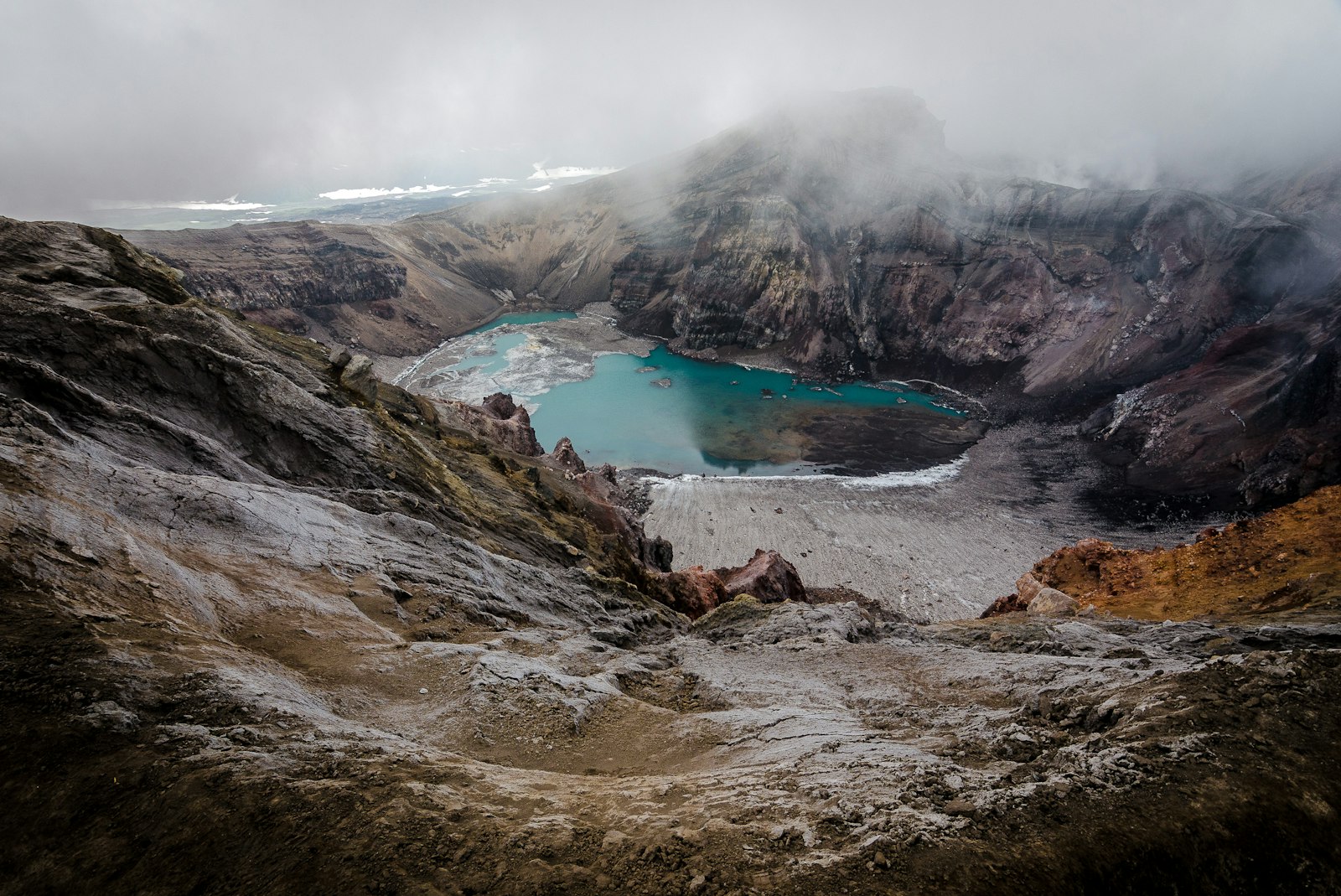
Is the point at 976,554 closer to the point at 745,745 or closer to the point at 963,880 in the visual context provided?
the point at 745,745

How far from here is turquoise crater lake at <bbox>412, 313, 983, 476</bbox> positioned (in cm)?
6750

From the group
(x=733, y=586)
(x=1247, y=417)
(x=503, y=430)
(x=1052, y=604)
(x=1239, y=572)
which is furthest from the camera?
(x=1247, y=417)

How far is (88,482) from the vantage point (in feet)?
30.6

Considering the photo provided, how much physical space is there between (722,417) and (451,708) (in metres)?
73.6

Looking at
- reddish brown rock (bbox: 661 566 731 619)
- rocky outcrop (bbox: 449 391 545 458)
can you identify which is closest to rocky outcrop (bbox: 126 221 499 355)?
rocky outcrop (bbox: 449 391 545 458)

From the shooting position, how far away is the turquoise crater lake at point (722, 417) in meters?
67.5

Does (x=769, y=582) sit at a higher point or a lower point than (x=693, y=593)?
lower

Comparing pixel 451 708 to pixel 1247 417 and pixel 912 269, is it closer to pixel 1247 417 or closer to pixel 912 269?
pixel 1247 417

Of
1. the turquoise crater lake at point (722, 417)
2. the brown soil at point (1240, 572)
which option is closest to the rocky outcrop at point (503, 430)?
the turquoise crater lake at point (722, 417)

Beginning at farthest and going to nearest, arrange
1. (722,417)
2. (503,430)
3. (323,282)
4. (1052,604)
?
(323,282), (722,417), (503,430), (1052,604)

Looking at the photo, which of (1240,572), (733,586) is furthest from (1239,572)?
(733,586)

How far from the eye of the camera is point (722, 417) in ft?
268

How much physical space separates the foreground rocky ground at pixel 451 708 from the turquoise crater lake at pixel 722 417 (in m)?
50.2

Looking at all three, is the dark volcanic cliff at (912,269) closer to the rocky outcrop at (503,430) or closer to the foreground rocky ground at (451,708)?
the foreground rocky ground at (451,708)
